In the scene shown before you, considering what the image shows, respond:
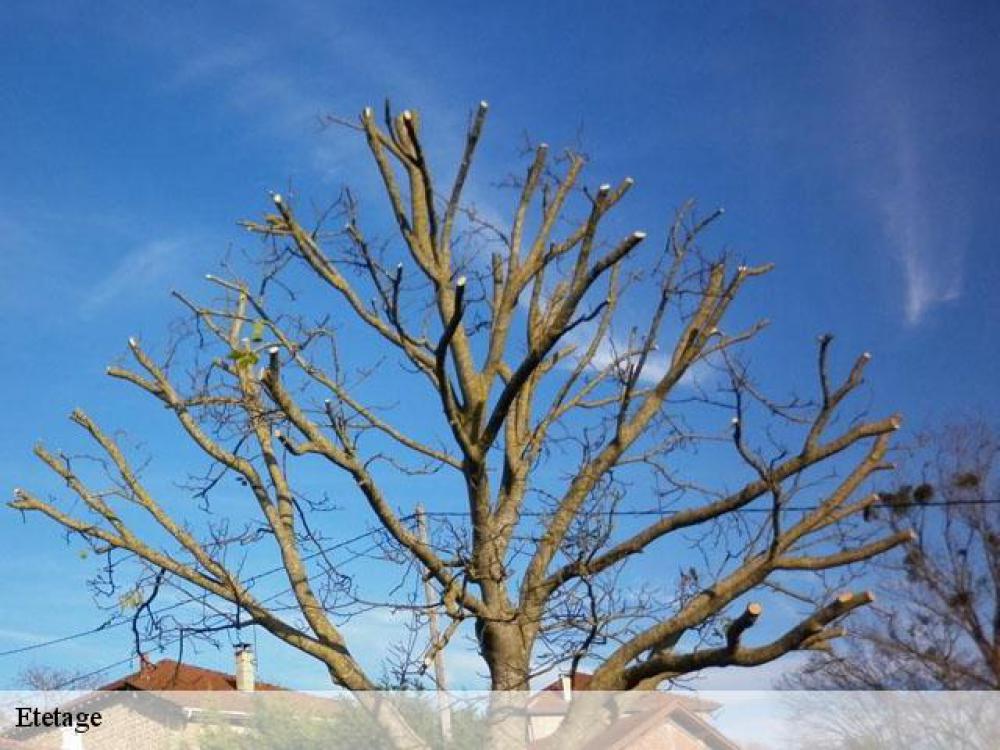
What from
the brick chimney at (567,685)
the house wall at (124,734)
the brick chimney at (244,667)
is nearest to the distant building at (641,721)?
the brick chimney at (567,685)

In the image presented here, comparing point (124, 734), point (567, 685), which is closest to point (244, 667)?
point (124, 734)

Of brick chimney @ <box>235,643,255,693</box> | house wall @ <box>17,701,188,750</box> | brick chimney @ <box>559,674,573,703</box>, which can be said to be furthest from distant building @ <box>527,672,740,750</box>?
house wall @ <box>17,701,188,750</box>

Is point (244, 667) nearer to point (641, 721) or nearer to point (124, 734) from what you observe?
point (124, 734)

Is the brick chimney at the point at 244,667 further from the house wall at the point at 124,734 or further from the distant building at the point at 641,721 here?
the distant building at the point at 641,721

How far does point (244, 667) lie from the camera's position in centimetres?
673

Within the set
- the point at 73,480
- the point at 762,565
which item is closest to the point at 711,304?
the point at 762,565

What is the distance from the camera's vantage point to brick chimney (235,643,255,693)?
6227 millimetres

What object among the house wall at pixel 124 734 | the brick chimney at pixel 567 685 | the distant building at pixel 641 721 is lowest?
the distant building at pixel 641 721

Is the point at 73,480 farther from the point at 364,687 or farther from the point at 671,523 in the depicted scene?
the point at 671,523

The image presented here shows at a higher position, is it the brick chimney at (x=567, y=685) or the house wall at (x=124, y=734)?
the house wall at (x=124, y=734)

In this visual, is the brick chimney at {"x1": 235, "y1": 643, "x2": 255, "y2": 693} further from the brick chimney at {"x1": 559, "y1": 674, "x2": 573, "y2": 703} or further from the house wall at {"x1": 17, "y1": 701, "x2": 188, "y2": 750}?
the brick chimney at {"x1": 559, "y1": 674, "x2": 573, "y2": 703}

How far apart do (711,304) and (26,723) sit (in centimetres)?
448

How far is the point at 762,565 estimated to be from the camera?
546 cm

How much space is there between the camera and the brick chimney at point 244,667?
6227 mm
